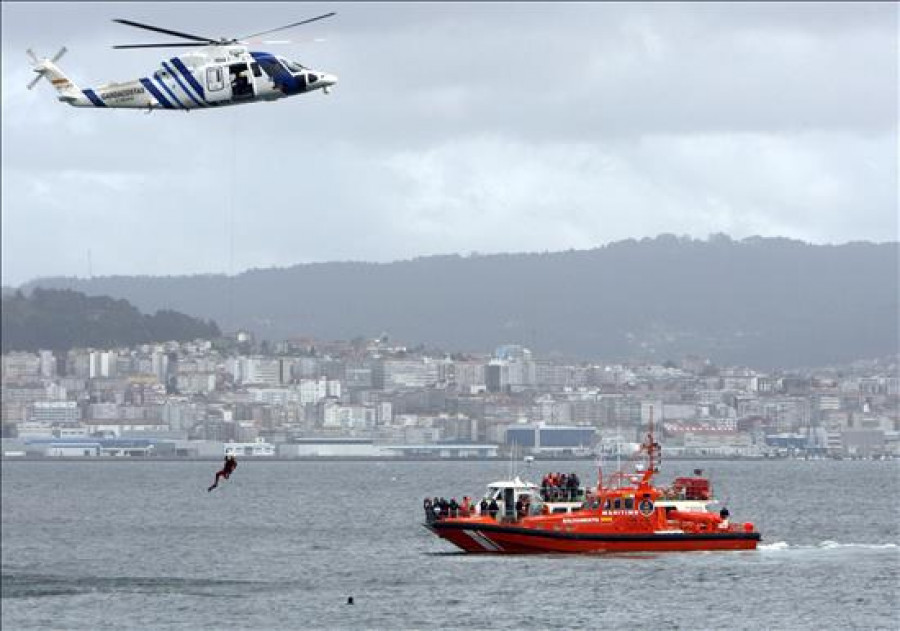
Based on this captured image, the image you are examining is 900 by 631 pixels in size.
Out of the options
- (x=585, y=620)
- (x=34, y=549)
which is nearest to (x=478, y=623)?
(x=585, y=620)

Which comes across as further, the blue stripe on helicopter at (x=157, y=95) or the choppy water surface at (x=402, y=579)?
the choppy water surface at (x=402, y=579)

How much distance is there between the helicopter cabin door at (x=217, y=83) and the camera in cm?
4153

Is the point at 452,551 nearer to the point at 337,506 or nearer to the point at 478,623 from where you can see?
the point at 478,623

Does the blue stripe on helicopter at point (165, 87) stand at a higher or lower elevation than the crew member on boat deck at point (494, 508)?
higher

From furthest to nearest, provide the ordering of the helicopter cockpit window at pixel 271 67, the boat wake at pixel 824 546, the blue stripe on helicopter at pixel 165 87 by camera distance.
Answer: the boat wake at pixel 824 546
the helicopter cockpit window at pixel 271 67
the blue stripe on helicopter at pixel 165 87

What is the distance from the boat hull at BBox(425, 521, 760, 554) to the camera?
74438 mm

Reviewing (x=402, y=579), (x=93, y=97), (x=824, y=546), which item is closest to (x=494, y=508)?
(x=402, y=579)

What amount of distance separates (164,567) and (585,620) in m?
24.9

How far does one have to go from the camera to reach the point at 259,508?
13550 centimetres

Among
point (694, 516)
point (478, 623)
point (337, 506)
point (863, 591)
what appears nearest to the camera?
point (478, 623)

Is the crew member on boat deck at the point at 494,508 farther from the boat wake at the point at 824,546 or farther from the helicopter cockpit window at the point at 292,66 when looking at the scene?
the helicopter cockpit window at the point at 292,66

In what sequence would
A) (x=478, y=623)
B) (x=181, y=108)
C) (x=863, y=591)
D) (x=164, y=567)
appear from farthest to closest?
(x=164, y=567) < (x=863, y=591) < (x=478, y=623) < (x=181, y=108)

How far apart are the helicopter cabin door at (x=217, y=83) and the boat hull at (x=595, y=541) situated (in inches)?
1397

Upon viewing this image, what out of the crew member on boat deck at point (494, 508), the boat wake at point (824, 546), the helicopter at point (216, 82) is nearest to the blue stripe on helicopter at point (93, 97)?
the helicopter at point (216, 82)
